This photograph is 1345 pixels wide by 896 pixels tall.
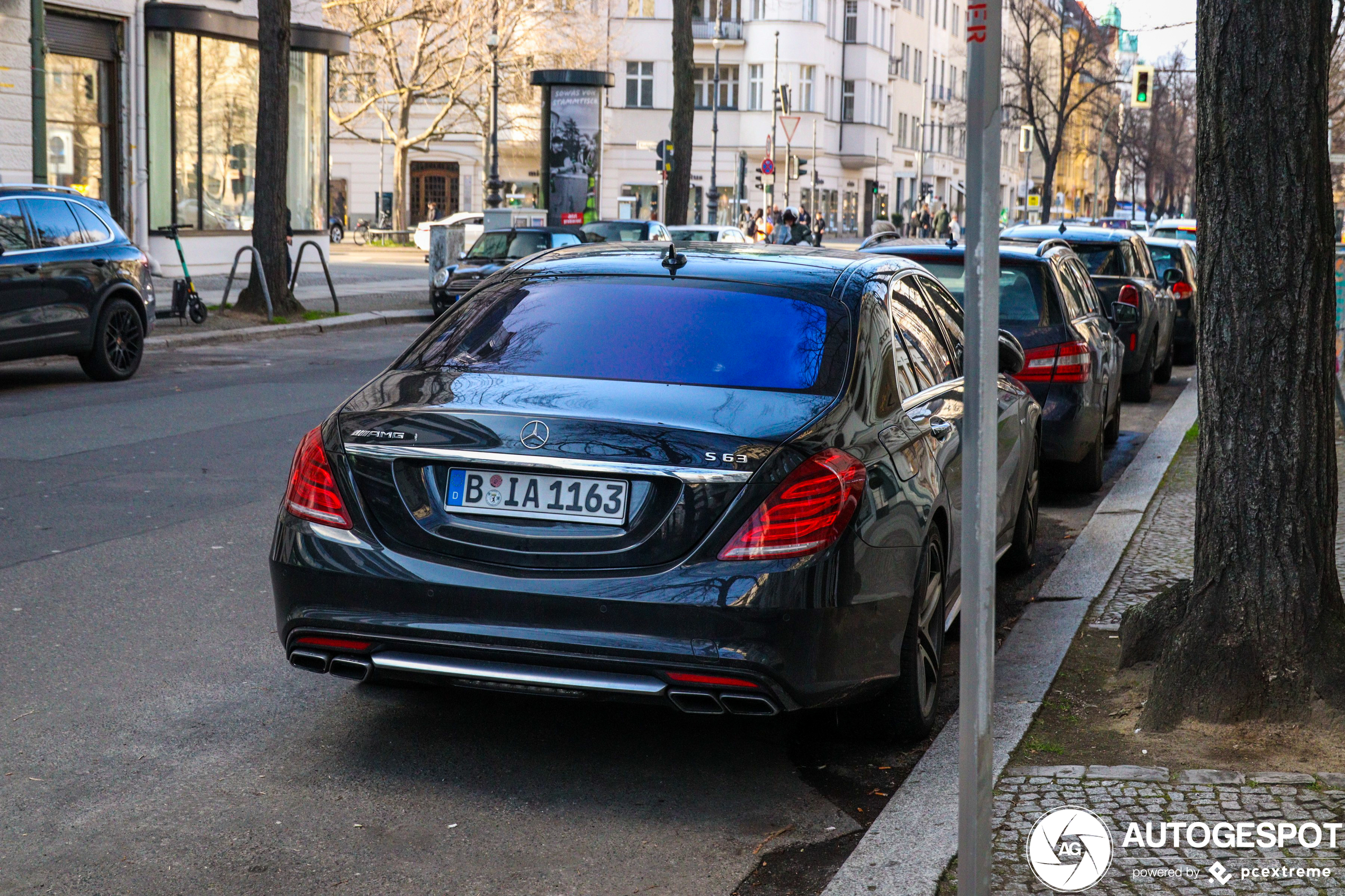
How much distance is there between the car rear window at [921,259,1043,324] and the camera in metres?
9.58

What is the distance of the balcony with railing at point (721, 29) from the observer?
77000mm

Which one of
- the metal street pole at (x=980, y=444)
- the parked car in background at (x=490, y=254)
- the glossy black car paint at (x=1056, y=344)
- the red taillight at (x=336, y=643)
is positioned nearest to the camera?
the metal street pole at (x=980, y=444)

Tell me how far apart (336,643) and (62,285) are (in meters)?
10.6

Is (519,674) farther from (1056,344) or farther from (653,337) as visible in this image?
(1056,344)

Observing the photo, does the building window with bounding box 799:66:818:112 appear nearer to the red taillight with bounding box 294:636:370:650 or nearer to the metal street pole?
the red taillight with bounding box 294:636:370:650

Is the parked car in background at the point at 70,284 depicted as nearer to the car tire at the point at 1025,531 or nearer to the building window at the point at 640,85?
the car tire at the point at 1025,531

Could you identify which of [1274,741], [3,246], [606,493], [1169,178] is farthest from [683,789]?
[1169,178]

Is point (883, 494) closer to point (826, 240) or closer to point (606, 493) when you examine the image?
point (606, 493)

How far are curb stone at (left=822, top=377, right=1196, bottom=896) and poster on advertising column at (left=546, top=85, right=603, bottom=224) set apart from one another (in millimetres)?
28118

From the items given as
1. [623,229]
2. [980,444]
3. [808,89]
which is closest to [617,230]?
[623,229]

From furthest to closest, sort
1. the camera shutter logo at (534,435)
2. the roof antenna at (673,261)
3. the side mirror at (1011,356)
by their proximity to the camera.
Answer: the side mirror at (1011,356) < the roof antenna at (673,261) < the camera shutter logo at (534,435)

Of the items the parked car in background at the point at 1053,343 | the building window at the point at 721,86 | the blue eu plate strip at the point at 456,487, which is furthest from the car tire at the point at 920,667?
the building window at the point at 721,86

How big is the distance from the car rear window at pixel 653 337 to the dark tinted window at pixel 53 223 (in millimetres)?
9784

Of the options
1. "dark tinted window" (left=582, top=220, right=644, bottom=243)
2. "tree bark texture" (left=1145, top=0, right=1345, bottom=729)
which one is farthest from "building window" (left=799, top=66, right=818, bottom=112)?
"tree bark texture" (left=1145, top=0, right=1345, bottom=729)
